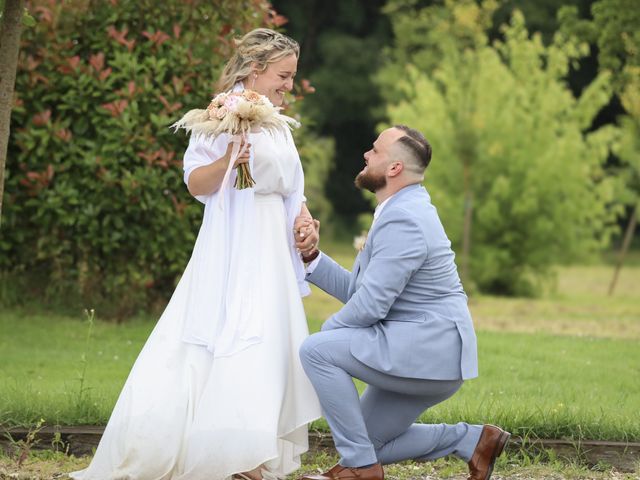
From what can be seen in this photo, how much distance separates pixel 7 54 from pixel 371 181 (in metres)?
1.95

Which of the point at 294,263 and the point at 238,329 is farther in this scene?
the point at 294,263

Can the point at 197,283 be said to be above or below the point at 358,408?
above

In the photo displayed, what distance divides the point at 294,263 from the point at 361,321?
0.60 metres

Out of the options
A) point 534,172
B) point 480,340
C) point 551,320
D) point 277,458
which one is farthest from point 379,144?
point 534,172

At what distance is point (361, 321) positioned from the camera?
4.71 metres

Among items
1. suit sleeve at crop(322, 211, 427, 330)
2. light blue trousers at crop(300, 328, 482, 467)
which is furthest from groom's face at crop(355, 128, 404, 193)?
light blue trousers at crop(300, 328, 482, 467)

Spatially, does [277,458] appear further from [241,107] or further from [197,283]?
[241,107]

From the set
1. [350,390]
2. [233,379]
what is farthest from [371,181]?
[233,379]

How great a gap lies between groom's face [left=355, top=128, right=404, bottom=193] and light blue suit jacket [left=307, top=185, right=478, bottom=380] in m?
0.12

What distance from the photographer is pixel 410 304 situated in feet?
15.5

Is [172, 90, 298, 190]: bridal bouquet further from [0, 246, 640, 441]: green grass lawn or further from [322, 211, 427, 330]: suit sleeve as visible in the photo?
[0, 246, 640, 441]: green grass lawn

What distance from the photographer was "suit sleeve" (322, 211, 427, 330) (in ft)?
15.1

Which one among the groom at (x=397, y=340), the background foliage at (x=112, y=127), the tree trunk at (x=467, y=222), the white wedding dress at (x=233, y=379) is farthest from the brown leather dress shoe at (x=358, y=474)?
the tree trunk at (x=467, y=222)

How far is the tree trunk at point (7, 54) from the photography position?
5.43 m
